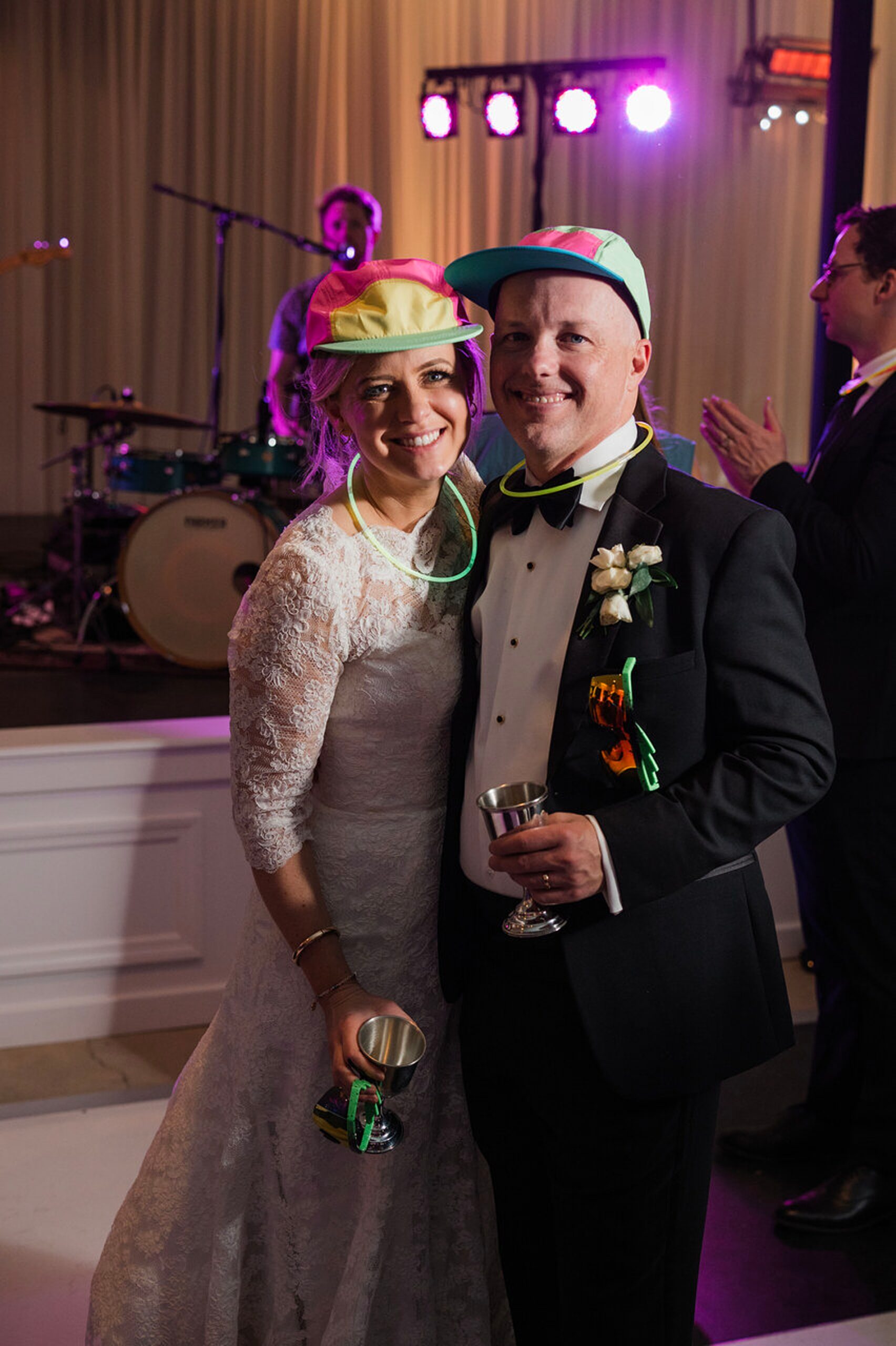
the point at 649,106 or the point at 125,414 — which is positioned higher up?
the point at 649,106

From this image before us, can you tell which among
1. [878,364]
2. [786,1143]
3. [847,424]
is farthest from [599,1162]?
[878,364]

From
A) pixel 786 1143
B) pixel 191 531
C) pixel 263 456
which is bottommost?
pixel 786 1143

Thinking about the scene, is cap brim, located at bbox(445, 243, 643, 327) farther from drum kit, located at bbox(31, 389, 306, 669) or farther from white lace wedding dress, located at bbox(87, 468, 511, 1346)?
drum kit, located at bbox(31, 389, 306, 669)

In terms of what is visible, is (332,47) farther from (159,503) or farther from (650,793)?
(650,793)

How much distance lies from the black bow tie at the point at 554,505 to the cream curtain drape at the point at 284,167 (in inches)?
319

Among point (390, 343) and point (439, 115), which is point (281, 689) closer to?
point (390, 343)

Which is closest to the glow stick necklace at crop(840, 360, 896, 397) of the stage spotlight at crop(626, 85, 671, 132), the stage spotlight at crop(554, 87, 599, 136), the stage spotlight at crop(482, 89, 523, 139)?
the stage spotlight at crop(626, 85, 671, 132)

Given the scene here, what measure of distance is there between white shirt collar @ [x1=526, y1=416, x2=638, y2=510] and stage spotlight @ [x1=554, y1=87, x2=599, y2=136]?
6.48 metres

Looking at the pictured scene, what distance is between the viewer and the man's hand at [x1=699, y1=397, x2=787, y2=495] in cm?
226

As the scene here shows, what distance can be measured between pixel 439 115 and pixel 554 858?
766 centimetres

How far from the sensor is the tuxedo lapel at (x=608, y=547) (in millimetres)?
1312

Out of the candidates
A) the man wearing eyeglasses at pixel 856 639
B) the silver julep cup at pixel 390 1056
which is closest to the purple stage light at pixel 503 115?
the man wearing eyeglasses at pixel 856 639

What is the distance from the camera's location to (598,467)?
1.40 meters

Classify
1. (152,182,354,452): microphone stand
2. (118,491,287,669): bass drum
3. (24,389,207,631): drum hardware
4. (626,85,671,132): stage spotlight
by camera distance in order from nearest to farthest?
(152,182,354,452): microphone stand → (118,491,287,669): bass drum → (24,389,207,631): drum hardware → (626,85,671,132): stage spotlight
